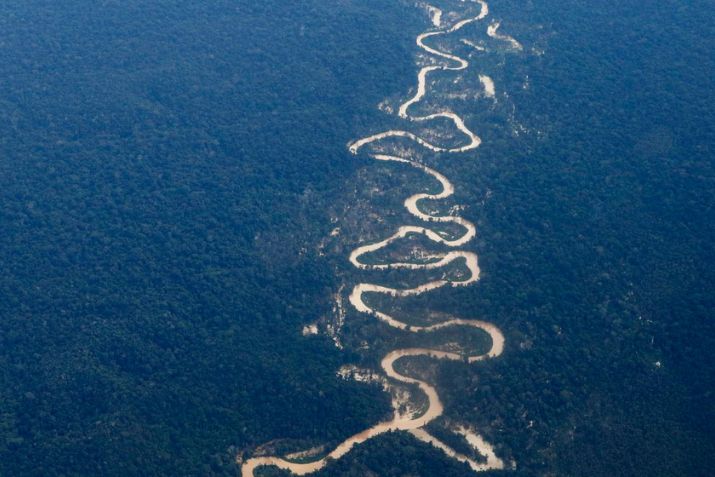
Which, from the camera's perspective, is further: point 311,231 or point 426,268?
point 311,231

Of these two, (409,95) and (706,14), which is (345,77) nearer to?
(409,95)

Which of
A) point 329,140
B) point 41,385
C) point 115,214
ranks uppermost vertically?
point 329,140

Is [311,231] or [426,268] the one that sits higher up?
[426,268]

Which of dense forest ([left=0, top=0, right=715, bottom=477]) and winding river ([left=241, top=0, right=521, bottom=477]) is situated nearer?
winding river ([left=241, top=0, right=521, bottom=477])

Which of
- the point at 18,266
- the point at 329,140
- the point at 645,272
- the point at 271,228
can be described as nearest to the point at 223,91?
the point at 329,140

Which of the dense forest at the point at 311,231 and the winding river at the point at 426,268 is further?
the dense forest at the point at 311,231
